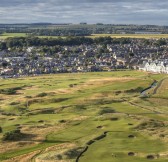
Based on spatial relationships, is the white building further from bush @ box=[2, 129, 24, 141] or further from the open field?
bush @ box=[2, 129, 24, 141]

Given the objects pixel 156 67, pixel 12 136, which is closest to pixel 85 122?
pixel 12 136

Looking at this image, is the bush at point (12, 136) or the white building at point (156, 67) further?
the white building at point (156, 67)

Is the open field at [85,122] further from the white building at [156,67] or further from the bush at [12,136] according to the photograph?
the white building at [156,67]

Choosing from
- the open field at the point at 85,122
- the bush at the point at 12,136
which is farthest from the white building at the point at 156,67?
the bush at the point at 12,136

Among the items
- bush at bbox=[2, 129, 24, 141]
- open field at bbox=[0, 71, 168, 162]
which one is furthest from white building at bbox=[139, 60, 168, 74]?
bush at bbox=[2, 129, 24, 141]

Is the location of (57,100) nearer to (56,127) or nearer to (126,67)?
(56,127)

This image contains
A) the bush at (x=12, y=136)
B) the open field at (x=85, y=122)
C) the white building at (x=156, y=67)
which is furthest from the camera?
the white building at (x=156, y=67)

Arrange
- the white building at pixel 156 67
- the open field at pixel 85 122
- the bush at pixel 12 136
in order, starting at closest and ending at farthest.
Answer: the open field at pixel 85 122
the bush at pixel 12 136
the white building at pixel 156 67

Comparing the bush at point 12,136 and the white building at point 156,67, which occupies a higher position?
the white building at point 156,67

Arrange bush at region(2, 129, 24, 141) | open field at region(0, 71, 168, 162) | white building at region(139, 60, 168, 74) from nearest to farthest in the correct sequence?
1. open field at region(0, 71, 168, 162)
2. bush at region(2, 129, 24, 141)
3. white building at region(139, 60, 168, 74)
